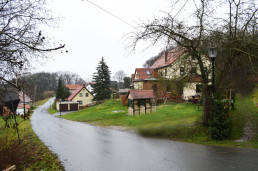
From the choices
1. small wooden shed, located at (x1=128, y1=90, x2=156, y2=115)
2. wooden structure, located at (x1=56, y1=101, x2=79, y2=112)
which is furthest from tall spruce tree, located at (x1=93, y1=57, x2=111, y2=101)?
small wooden shed, located at (x1=128, y1=90, x2=156, y2=115)

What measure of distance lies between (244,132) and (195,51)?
197 inches

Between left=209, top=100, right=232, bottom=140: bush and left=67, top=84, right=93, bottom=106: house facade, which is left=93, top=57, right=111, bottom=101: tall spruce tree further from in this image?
left=209, top=100, right=232, bottom=140: bush

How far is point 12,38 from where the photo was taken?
16.1 ft

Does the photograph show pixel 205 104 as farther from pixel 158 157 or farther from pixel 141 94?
pixel 141 94

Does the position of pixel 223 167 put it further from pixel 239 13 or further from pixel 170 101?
pixel 170 101

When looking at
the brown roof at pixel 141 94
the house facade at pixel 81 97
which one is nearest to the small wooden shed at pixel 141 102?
the brown roof at pixel 141 94

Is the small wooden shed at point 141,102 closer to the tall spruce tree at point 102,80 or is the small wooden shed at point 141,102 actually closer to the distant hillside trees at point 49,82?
the tall spruce tree at point 102,80

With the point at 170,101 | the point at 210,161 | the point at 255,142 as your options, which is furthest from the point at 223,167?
the point at 170,101

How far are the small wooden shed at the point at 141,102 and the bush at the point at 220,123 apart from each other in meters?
11.2

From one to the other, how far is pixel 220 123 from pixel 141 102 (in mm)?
11755

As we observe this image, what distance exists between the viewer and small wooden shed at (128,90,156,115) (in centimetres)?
1942

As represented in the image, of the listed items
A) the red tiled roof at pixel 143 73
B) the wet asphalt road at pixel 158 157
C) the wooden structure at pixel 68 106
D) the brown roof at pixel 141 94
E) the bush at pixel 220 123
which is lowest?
the wooden structure at pixel 68 106

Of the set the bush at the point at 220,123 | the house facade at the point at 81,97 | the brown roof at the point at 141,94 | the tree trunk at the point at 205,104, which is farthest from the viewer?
the house facade at the point at 81,97

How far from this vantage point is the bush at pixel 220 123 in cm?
832
